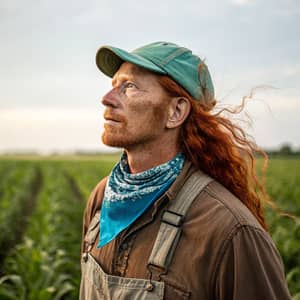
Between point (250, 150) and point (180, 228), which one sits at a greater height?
point (250, 150)

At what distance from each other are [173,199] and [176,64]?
0.57m

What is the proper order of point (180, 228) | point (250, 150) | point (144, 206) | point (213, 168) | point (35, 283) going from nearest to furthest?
point (180, 228)
point (144, 206)
point (213, 168)
point (250, 150)
point (35, 283)

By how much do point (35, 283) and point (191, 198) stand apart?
2924 mm

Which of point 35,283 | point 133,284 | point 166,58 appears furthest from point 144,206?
point 35,283

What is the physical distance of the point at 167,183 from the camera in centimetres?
177

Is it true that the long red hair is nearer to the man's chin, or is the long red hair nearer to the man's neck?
the man's neck

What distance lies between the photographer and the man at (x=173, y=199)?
1.53 m

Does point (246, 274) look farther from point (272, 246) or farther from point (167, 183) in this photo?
point (167, 183)

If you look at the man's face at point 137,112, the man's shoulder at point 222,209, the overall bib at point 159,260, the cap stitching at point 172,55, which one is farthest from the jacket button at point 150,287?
the cap stitching at point 172,55

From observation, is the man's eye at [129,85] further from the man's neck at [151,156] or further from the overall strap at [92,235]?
the overall strap at [92,235]

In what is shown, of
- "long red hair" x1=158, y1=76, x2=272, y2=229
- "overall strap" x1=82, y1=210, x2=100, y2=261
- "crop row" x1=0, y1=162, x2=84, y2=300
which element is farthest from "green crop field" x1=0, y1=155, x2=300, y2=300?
"overall strap" x1=82, y1=210, x2=100, y2=261

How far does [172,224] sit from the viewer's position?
1618mm

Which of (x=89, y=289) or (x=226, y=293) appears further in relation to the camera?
(x=89, y=289)

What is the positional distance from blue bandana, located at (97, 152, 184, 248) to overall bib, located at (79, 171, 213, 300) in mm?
92
